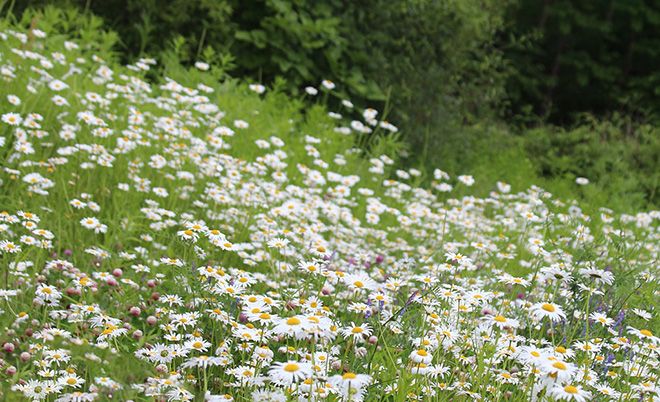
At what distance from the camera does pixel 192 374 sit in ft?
7.95

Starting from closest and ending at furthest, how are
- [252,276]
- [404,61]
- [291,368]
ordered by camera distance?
[291,368] → [252,276] → [404,61]

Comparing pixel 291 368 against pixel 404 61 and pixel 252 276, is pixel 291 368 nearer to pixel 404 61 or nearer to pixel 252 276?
pixel 252 276

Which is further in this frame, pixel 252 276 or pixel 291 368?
pixel 252 276

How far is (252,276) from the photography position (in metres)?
3.22

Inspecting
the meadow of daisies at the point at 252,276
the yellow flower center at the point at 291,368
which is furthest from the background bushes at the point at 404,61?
the yellow flower center at the point at 291,368

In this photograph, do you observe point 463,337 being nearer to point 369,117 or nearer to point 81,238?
point 81,238

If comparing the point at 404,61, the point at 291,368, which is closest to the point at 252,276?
the point at 291,368

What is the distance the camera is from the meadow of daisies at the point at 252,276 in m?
2.14

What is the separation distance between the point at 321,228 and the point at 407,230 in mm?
939

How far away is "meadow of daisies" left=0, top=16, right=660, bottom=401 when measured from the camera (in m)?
2.14

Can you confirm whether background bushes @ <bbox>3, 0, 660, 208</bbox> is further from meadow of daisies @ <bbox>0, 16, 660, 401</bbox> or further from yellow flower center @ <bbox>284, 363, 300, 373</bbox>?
yellow flower center @ <bbox>284, 363, 300, 373</bbox>

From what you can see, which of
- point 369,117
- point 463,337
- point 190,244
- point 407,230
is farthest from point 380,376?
point 369,117

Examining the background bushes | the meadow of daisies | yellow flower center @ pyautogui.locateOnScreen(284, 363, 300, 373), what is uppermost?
the background bushes

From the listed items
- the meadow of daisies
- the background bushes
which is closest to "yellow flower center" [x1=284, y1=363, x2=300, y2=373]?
the meadow of daisies
